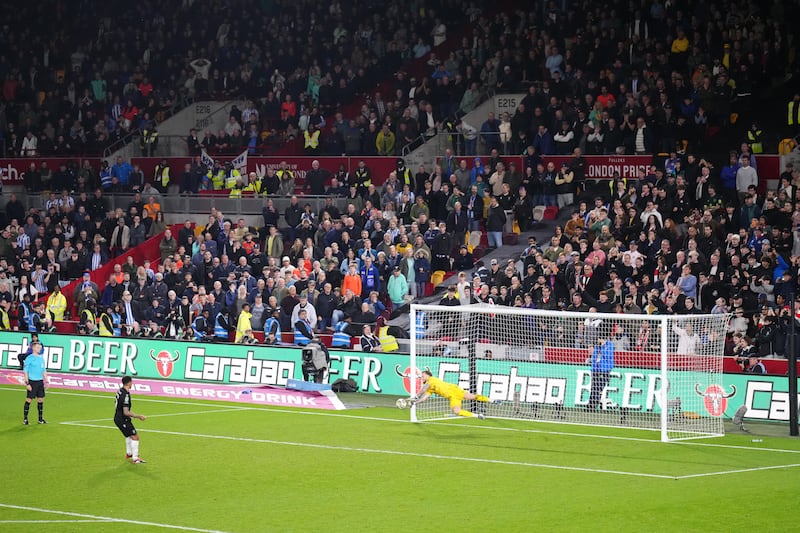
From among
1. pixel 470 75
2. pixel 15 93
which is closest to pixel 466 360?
pixel 470 75

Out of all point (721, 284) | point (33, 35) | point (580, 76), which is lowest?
point (721, 284)

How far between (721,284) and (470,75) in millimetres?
14087

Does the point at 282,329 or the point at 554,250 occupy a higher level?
the point at 554,250

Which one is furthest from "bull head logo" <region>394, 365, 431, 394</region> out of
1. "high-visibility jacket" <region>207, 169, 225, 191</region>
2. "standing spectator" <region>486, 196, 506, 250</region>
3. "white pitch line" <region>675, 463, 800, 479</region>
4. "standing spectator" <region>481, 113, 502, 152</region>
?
"high-visibility jacket" <region>207, 169, 225, 191</region>

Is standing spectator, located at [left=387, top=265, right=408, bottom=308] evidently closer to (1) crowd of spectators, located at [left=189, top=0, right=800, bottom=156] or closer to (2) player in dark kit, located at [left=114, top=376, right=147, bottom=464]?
(1) crowd of spectators, located at [left=189, top=0, right=800, bottom=156]

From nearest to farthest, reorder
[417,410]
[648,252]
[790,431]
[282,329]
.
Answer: [790,431]
[417,410]
[648,252]
[282,329]

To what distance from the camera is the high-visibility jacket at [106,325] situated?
33688 mm

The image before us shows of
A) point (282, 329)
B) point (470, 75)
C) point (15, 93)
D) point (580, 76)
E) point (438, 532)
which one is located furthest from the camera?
point (15, 93)

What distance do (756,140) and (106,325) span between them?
1763 cm

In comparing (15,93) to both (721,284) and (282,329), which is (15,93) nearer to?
(282,329)

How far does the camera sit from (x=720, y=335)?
930 inches

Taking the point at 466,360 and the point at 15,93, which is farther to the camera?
the point at 15,93

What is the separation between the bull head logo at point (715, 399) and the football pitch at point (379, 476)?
37.2 inches

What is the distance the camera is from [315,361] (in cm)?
2812
